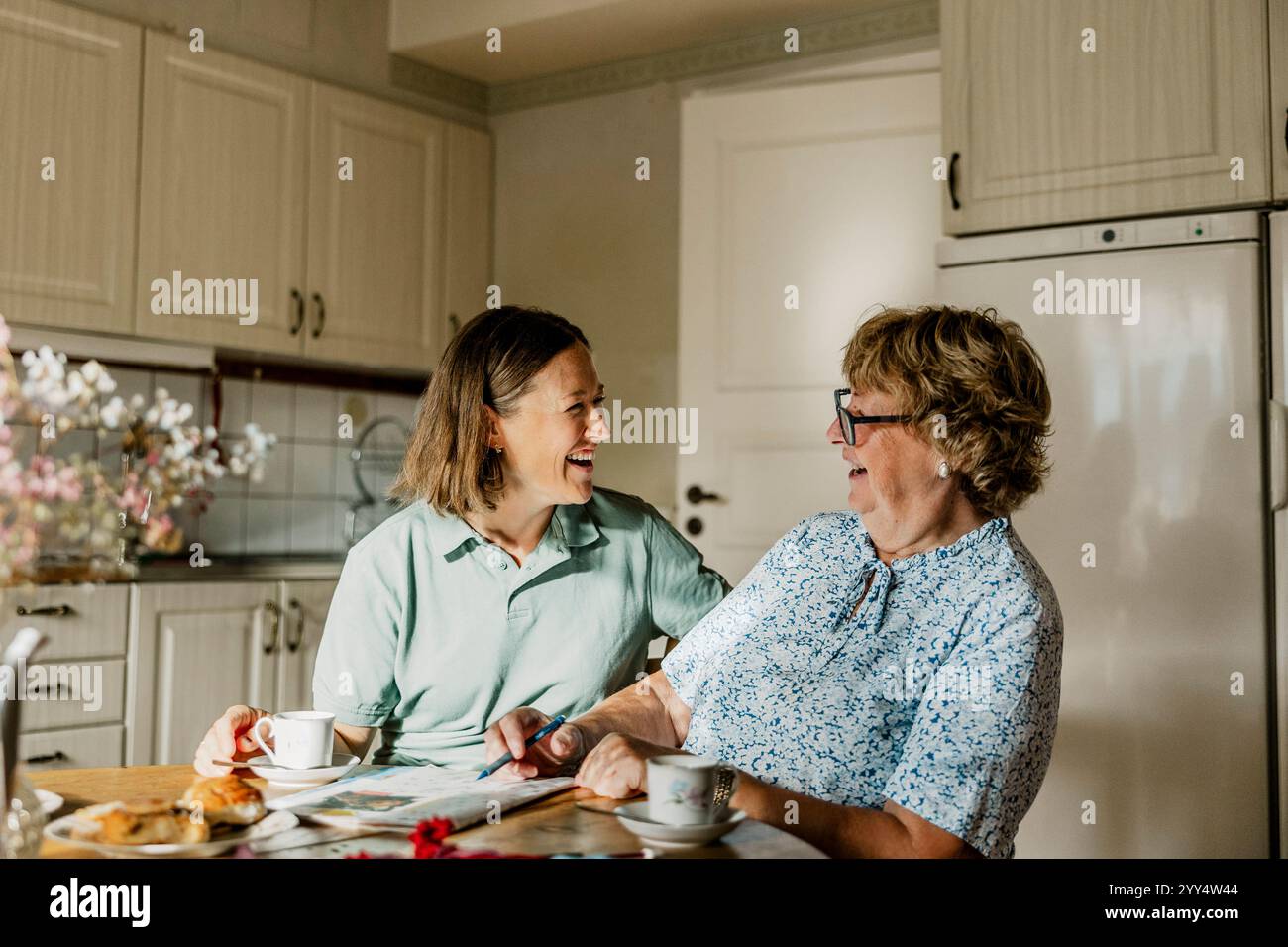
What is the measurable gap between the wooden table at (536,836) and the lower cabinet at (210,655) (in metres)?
1.52

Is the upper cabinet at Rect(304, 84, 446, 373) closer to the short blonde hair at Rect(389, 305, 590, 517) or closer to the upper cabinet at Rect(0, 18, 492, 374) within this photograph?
the upper cabinet at Rect(0, 18, 492, 374)

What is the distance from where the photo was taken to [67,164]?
8.10 ft

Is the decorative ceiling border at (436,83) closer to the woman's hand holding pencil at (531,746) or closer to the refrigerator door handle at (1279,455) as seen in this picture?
the refrigerator door handle at (1279,455)

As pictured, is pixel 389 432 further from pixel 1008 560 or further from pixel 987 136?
pixel 1008 560

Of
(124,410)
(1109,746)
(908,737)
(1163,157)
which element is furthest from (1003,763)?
(124,410)

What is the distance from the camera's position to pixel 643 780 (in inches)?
38.7

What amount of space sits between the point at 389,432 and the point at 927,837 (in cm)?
267

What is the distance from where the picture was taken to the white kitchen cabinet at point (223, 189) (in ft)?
8.57

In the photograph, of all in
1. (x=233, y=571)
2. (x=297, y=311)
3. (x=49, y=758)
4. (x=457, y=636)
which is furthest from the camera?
(x=297, y=311)

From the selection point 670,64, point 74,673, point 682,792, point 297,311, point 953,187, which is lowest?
point 74,673

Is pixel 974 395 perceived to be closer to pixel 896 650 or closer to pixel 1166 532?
pixel 896 650

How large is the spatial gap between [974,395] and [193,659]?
195cm

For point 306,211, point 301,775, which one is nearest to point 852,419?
point 301,775

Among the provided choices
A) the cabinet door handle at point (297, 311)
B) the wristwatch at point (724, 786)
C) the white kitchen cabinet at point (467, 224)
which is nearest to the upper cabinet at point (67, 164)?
the cabinet door handle at point (297, 311)
